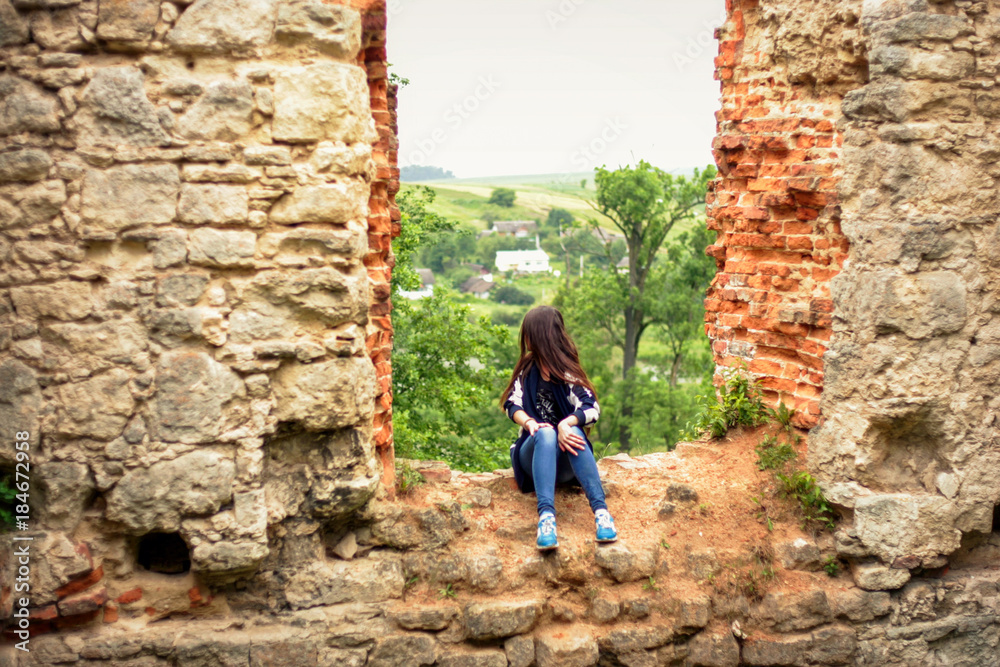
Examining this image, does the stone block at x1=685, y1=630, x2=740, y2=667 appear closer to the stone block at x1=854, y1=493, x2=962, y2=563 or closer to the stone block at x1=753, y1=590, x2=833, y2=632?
the stone block at x1=753, y1=590, x2=833, y2=632

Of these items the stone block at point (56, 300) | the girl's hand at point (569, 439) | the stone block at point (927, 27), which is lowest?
the girl's hand at point (569, 439)

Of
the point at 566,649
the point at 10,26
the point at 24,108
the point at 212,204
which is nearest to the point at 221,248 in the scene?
the point at 212,204

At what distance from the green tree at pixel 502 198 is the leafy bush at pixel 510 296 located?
1117 cm

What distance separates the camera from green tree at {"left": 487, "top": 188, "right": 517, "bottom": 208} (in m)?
47.2

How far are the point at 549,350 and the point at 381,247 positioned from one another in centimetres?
103

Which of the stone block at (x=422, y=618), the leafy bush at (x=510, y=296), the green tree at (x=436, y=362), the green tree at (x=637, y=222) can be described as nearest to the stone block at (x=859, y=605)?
the stone block at (x=422, y=618)

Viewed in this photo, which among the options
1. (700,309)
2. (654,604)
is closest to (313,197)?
(654,604)

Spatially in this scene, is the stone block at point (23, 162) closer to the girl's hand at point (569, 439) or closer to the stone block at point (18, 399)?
the stone block at point (18, 399)

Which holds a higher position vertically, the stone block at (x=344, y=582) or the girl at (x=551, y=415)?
the girl at (x=551, y=415)

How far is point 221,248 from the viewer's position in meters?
3.34

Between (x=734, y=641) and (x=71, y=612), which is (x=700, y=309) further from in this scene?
(x=71, y=612)

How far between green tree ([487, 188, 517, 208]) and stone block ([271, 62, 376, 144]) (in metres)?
43.8

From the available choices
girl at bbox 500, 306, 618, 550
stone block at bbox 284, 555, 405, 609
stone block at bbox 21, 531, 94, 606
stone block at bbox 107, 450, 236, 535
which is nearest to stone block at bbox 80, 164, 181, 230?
stone block at bbox 107, 450, 236, 535

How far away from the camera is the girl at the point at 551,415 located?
159 inches
